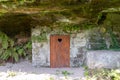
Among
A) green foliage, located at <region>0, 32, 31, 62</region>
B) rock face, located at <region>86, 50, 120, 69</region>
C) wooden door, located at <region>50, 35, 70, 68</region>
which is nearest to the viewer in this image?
rock face, located at <region>86, 50, 120, 69</region>

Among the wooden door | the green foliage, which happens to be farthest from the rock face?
the green foliage

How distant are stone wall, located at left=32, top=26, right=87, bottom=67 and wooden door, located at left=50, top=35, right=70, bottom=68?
0.30 ft

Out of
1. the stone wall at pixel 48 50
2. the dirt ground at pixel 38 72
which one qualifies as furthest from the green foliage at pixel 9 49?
the stone wall at pixel 48 50

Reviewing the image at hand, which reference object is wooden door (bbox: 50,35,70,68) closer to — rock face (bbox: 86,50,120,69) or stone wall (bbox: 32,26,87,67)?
stone wall (bbox: 32,26,87,67)

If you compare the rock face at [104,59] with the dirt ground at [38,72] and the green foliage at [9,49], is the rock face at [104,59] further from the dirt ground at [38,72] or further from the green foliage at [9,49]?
the green foliage at [9,49]

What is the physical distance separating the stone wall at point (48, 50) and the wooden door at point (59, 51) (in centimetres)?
9

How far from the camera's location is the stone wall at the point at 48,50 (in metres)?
6.44

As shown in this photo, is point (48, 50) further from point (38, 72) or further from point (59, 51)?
point (38, 72)

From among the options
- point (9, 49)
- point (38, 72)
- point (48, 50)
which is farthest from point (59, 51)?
point (9, 49)

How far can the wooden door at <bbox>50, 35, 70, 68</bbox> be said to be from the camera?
21.1ft

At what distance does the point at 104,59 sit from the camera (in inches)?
229

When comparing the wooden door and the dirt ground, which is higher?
the wooden door

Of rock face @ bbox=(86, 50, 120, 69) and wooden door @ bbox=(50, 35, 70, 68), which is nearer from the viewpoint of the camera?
rock face @ bbox=(86, 50, 120, 69)

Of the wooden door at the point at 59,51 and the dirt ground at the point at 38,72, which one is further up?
the wooden door at the point at 59,51
